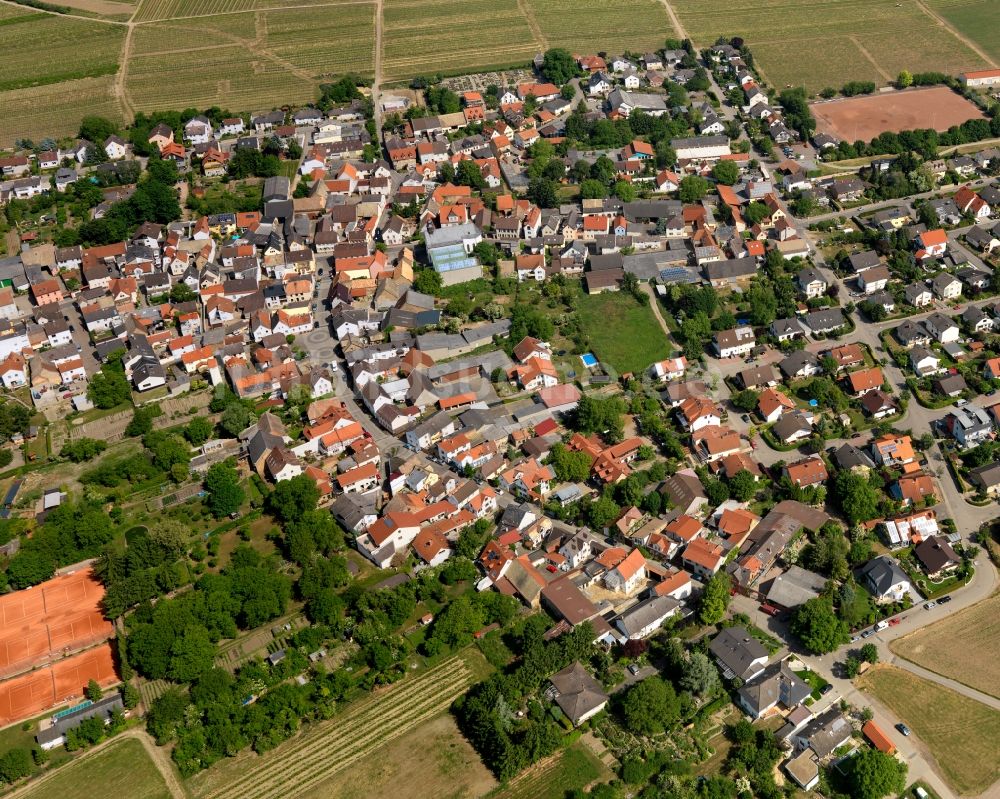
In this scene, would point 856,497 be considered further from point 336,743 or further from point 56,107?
point 56,107

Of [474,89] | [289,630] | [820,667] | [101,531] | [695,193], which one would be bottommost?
[820,667]

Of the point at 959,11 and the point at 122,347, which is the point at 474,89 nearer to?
the point at 122,347

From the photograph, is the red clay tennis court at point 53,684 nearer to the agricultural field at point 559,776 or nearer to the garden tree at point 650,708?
the agricultural field at point 559,776

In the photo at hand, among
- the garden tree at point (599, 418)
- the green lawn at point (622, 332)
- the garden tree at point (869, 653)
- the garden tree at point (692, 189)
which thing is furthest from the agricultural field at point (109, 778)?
the garden tree at point (692, 189)

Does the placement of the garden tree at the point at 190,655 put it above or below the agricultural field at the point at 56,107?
below

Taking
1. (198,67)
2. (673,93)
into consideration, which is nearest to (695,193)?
(673,93)

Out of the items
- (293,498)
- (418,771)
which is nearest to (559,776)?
(418,771)

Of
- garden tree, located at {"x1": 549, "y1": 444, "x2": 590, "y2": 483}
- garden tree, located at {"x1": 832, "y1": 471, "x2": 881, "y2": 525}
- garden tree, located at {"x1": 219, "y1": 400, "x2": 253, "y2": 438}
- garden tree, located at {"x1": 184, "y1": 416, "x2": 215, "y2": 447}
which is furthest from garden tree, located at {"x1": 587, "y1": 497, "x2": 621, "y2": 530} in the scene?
garden tree, located at {"x1": 184, "y1": 416, "x2": 215, "y2": 447}
